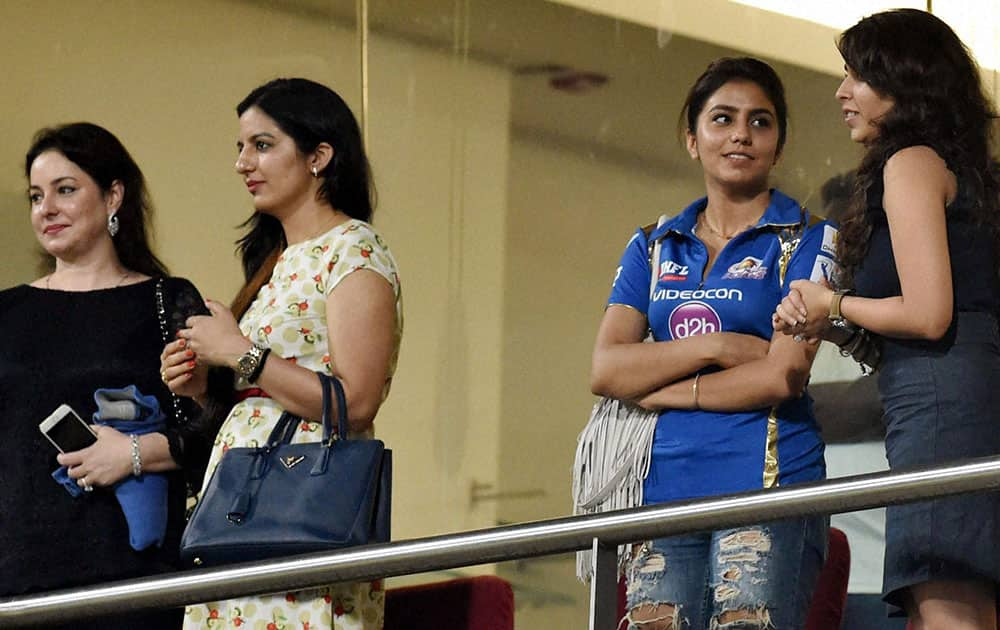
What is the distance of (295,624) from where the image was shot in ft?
9.38

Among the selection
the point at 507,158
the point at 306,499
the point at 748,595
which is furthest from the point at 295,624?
the point at 507,158

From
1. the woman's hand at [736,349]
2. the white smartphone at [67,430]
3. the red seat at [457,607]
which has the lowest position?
the red seat at [457,607]

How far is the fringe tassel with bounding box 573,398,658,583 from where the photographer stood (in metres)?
2.90

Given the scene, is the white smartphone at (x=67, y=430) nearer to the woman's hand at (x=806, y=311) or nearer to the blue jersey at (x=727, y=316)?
the blue jersey at (x=727, y=316)

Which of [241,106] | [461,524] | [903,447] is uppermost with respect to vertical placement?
[241,106]

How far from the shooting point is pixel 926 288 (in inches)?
101

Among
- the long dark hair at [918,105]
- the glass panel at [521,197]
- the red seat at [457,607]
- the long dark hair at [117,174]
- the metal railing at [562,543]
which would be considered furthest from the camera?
the glass panel at [521,197]

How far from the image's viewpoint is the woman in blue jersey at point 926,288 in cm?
245

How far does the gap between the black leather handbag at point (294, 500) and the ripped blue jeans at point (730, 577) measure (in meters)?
A: 0.42

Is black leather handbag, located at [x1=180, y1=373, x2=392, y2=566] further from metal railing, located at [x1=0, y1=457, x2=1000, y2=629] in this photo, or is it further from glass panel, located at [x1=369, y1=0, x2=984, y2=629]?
glass panel, located at [x1=369, y1=0, x2=984, y2=629]

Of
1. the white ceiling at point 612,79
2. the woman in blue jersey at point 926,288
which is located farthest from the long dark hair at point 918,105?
the white ceiling at point 612,79

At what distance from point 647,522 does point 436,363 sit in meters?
2.66

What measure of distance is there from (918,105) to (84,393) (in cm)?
155

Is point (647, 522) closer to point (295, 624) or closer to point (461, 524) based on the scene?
point (295, 624)
